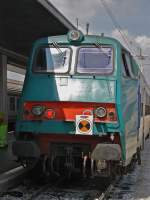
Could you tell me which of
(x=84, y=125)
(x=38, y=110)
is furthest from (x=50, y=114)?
(x=84, y=125)

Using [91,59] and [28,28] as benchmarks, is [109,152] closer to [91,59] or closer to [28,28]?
Answer: [91,59]

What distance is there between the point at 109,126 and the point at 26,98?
1.68 meters

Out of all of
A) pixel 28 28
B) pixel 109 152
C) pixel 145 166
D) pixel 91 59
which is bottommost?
pixel 145 166

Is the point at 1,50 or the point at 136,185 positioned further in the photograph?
the point at 1,50

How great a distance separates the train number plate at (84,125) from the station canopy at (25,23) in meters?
3.21

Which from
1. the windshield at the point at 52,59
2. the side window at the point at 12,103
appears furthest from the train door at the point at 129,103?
the side window at the point at 12,103

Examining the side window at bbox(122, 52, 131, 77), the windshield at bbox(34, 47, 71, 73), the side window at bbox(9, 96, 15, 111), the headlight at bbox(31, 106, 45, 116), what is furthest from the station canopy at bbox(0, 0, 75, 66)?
the side window at bbox(9, 96, 15, 111)

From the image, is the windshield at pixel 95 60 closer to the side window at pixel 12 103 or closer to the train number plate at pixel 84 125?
the train number plate at pixel 84 125

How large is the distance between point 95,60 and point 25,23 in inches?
172

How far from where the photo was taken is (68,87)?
32.3 ft

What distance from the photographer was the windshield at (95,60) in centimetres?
1001

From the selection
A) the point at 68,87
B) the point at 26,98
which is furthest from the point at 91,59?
the point at 26,98

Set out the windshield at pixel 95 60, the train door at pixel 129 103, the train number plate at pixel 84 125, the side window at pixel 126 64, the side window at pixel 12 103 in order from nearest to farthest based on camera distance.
A: 1. the train number plate at pixel 84 125
2. the train door at pixel 129 103
3. the windshield at pixel 95 60
4. the side window at pixel 126 64
5. the side window at pixel 12 103

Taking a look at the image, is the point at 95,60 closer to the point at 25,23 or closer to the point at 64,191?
the point at 64,191
